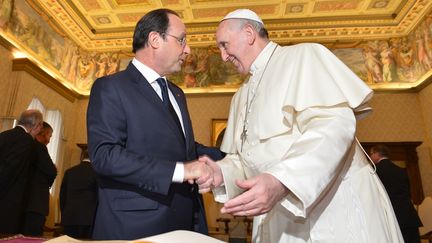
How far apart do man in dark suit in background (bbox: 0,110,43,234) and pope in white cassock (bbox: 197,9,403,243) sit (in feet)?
11.0

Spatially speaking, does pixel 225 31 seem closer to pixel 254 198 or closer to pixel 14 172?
pixel 254 198

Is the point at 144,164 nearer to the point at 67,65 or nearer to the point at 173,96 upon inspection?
the point at 173,96

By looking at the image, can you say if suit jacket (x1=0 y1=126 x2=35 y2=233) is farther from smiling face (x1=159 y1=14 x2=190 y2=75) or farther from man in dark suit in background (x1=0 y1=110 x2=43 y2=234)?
smiling face (x1=159 y1=14 x2=190 y2=75)

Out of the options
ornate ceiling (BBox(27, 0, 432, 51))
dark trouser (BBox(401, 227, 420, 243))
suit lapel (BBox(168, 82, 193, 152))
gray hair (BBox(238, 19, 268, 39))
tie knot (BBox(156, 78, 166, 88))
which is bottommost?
dark trouser (BBox(401, 227, 420, 243))

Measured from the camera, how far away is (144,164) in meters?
1.58

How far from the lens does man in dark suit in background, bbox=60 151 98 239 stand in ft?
16.4

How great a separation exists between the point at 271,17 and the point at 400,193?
7.05 m

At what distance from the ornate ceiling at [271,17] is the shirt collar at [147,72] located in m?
8.22

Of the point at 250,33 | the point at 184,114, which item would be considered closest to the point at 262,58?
the point at 250,33

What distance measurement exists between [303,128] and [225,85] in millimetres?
9939

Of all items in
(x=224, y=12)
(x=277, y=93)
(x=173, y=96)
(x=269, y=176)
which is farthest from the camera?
(x=224, y=12)

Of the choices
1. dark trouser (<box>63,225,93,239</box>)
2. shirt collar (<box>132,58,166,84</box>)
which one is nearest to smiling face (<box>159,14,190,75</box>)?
shirt collar (<box>132,58,166,84</box>)

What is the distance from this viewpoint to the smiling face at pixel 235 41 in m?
2.18

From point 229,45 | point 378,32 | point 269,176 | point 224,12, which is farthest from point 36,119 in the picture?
point 378,32
